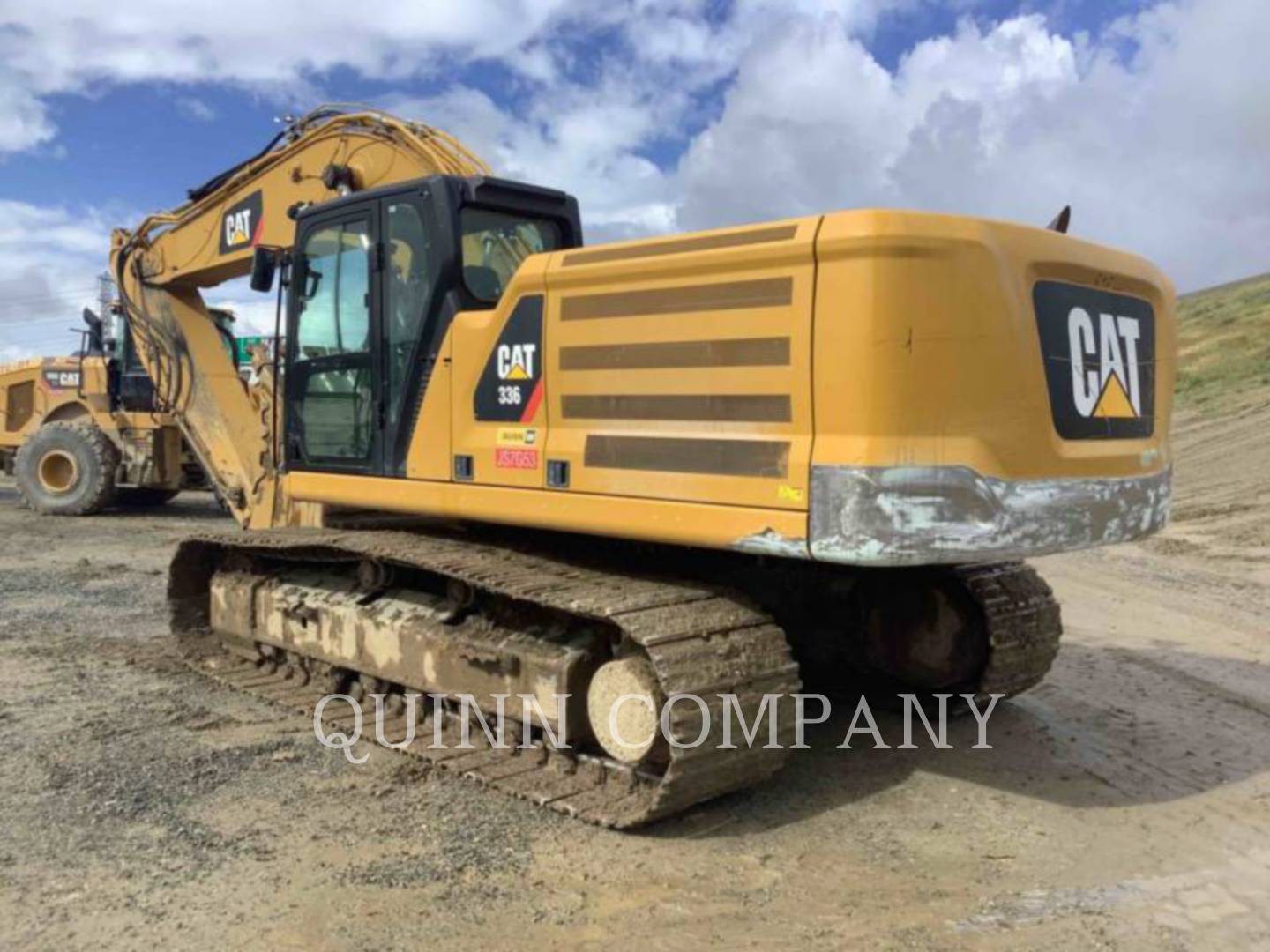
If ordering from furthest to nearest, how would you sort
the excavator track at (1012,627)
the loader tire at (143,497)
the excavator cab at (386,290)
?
the loader tire at (143,497) < the excavator track at (1012,627) < the excavator cab at (386,290)

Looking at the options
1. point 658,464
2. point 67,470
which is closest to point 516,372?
point 658,464

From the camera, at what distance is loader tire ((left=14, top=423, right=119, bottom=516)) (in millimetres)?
13977

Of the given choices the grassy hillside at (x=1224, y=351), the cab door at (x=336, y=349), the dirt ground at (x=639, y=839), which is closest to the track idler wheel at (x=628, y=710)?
the dirt ground at (x=639, y=839)

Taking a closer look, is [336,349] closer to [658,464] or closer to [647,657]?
[658,464]

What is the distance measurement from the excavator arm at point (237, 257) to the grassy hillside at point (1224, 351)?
2172 centimetres

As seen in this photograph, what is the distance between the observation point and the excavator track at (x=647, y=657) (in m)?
4.12

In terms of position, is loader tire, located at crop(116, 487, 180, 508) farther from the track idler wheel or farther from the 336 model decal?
the track idler wheel

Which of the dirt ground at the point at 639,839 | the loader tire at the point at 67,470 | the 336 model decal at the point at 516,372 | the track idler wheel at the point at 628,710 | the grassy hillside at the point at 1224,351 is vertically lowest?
the dirt ground at the point at 639,839

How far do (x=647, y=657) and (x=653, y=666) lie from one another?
0.76 feet

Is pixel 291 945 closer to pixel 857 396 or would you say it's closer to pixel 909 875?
pixel 909 875

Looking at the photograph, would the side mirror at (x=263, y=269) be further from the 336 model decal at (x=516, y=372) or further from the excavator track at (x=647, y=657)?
the 336 model decal at (x=516, y=372)

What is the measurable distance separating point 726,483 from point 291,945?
81.1 inches

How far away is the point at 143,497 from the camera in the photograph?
15562 millimetres

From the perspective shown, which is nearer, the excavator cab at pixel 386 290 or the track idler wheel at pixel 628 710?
the track idler wheel at pixel 628 710
